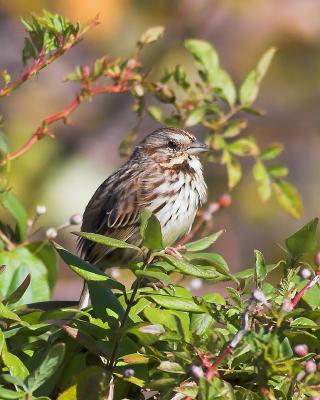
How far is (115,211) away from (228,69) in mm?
2864

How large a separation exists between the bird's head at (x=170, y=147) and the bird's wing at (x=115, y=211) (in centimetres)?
12

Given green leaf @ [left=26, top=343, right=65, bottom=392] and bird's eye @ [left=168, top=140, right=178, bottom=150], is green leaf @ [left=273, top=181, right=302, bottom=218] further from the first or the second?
green leaf @ [left=26, top=343, right=65, bottom=392]

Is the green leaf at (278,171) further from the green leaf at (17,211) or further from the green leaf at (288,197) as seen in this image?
the green leaf at (17,211)

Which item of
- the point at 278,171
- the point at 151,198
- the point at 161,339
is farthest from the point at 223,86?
the point at 161,339

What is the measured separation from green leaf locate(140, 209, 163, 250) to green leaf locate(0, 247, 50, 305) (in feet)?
1.60

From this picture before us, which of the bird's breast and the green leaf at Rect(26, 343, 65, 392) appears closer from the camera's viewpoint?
the green leaf at Rect(26, 343, 65, 392)

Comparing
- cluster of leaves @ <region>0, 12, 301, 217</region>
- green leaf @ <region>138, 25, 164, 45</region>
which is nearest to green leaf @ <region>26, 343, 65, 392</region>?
cluster of leaves @ <region>0, 12, 301, 217</region>

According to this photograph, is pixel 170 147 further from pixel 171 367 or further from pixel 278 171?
pixel 171 367

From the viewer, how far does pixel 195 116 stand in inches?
124

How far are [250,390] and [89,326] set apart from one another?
33 cm

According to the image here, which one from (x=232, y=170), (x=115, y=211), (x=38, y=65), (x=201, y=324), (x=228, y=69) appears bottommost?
(x=228, y=69)

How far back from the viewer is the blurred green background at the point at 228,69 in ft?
19.6

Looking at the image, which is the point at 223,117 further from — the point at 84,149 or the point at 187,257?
the point at 84,149

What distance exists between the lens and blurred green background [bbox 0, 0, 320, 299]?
19.6ft
